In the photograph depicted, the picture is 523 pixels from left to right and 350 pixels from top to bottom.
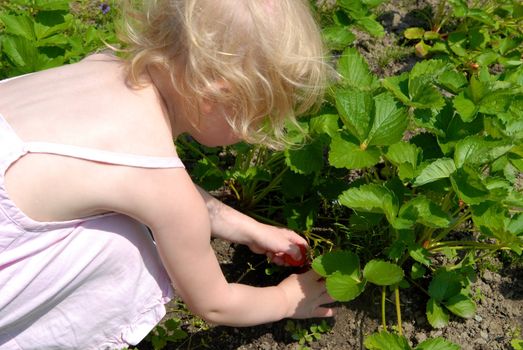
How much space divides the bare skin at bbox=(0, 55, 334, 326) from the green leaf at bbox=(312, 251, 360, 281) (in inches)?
11.2

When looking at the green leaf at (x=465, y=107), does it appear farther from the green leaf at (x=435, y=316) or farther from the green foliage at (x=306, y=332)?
the green foliage at (x=306, y=332)

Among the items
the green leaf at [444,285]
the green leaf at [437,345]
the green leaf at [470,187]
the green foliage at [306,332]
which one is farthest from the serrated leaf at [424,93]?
the green foliage at [306,332]

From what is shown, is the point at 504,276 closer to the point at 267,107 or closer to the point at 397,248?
the point at 397,248

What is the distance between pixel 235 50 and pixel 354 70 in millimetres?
580

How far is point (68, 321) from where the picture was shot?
1604 mm

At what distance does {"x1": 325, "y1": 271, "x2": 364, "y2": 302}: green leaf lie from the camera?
5.31ft

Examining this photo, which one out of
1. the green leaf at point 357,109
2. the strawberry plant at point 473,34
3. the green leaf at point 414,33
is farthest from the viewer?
the green leaf at point 414,33

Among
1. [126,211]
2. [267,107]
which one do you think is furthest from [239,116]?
[126,211]

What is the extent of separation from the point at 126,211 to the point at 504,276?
1.20 m

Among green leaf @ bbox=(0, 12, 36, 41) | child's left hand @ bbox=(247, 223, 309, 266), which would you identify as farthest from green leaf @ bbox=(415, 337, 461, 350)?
green leaf @ bbox=(0, 12, 36, 41)

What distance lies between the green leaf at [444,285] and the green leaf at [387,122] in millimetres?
447

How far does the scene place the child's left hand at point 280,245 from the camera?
1.89 m

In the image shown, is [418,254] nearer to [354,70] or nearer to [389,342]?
[389,342]

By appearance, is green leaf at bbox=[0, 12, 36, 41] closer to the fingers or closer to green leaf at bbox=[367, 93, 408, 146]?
green leaf at bbox=[367, 93, 408, 146]
